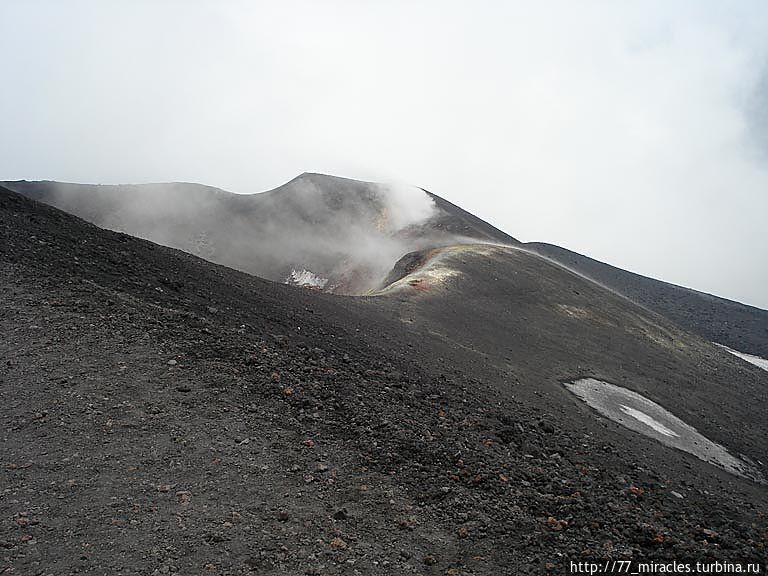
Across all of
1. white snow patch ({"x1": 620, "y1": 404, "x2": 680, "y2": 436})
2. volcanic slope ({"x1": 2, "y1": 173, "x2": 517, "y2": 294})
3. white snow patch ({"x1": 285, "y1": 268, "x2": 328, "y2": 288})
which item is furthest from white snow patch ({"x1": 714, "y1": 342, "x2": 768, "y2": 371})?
white snow patch ({"x1": 285, "y1": 268, "x2": 328, "y2": 288})

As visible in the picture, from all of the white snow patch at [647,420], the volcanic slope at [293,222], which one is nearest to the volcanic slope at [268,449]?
the white snow patch at [647,420]

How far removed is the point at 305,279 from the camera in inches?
1667

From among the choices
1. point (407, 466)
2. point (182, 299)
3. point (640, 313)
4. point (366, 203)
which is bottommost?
point (407, 466)

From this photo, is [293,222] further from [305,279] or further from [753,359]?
[753,359]

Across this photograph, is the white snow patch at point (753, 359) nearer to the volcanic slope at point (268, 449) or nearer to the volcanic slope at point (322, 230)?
Result: the volcanic slope at point (322, 230)

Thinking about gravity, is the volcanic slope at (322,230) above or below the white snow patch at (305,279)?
above

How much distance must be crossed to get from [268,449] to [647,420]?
13.7 metres

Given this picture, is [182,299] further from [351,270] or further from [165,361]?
[351,270]

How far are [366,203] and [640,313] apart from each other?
26107 mm

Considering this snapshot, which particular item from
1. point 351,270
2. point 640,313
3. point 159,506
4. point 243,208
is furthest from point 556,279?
point 243,208

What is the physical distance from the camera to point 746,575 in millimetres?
5844

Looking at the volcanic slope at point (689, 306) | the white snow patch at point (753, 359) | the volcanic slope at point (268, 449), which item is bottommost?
the volcanic slope at point (268, 449)

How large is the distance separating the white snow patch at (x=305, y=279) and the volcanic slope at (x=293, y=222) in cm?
9

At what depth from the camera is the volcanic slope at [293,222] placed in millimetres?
42406
